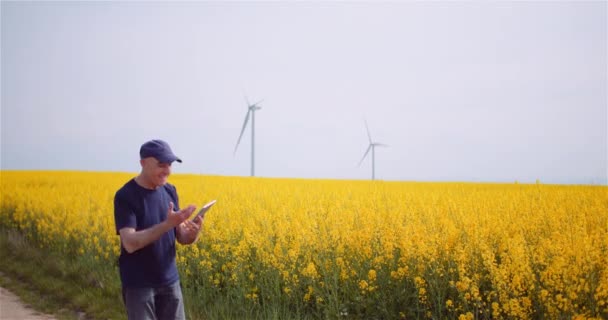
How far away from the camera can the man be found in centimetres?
390

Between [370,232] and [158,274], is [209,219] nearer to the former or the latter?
[370,232]

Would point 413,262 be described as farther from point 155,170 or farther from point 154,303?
point 155,170

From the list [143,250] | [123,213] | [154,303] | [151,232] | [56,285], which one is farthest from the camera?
[56,285]

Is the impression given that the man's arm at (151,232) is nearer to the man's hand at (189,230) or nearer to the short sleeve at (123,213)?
the short sleeve at (123,213)

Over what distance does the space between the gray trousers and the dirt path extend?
5386 millimetres

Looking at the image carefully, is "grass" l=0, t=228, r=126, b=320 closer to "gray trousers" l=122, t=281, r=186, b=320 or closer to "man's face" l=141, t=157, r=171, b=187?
"gray trousers" l=122, t=281, r=186, b=320

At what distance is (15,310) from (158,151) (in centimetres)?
689

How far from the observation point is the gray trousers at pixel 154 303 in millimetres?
3986

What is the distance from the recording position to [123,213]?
3.88 m

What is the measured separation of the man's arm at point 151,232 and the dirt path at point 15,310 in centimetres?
585

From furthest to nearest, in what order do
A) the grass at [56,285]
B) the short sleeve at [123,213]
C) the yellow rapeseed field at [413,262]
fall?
the grass at [56,285] < the yellow rapeseed field at [413,262] < the short sleeve at [123,213]

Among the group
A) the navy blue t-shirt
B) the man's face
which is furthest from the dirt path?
the man's face

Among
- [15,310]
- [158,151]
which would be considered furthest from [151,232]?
[15,310]

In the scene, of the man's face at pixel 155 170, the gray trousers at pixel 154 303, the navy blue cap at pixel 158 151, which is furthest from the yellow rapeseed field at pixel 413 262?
the navy blue cap at pixel 158 151
